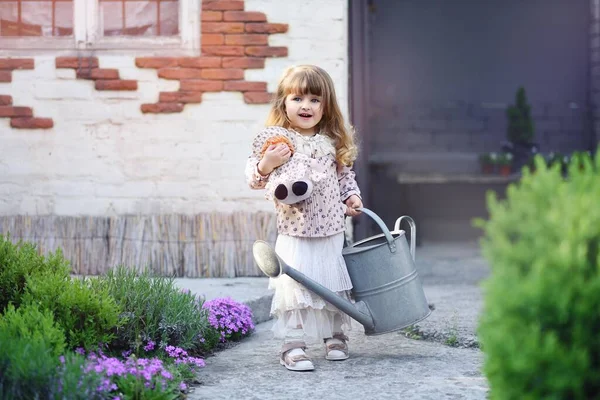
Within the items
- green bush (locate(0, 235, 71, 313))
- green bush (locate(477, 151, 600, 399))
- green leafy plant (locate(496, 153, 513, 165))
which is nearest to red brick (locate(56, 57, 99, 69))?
green bush (locate(0, 235, 71, 313))

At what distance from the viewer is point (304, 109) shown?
12.3 ft

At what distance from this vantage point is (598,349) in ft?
5.72

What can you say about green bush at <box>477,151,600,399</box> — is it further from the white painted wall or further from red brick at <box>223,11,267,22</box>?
red brick at <box>223,11,267,22</box>

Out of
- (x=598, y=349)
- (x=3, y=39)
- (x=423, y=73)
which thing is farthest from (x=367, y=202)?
(x=598, y=349)

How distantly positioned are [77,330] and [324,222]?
1114 millimetres

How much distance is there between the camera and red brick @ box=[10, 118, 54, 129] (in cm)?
552

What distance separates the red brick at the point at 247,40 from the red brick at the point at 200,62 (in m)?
0.14

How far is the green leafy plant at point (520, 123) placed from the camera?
9.33m

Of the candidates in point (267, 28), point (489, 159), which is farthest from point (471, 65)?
point (267, 28)

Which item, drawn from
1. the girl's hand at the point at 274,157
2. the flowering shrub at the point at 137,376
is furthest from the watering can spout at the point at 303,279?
the flowering shrub at the point at 137,376

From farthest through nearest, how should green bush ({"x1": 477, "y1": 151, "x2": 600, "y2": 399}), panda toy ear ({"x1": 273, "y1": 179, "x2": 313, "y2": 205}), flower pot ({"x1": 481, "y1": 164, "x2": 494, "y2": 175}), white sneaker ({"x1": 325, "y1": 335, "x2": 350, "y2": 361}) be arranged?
1. flower pot ({"x1": 481, "y1": 164, "x2": 494, "y2": 175})
2. white sneaker ({"x1": 325, "y1": 335, "x2": 350, "y2": 361})
3. panda toy ear ({"x1": 273, "y1": 179, "x2": 313, "y2": 205})
4. green bush ({"x1": 477, "y1": 151, "x2": 600, "y2": 399})

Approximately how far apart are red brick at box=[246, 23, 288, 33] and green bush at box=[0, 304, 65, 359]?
2.81m

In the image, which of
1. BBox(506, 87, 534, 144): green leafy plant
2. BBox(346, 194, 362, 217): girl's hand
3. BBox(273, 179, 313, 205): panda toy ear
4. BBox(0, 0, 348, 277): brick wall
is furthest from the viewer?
BBox(506, 87, 534, 144): green leafy plant

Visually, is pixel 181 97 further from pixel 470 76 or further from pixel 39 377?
pixel 470 76
